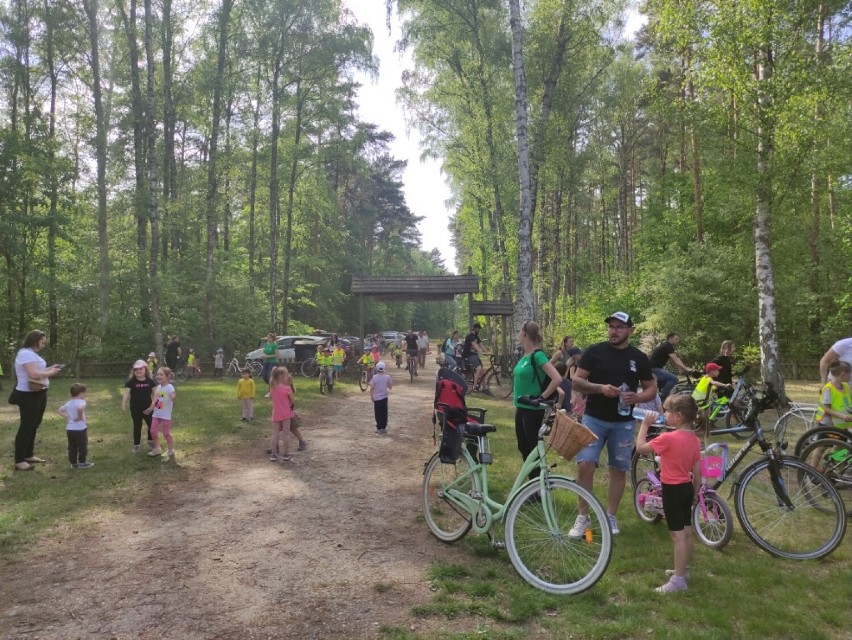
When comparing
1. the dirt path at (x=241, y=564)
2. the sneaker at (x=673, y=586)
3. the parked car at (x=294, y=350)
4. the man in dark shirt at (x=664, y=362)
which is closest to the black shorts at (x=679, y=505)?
the sneaker at (x=673, y=586)

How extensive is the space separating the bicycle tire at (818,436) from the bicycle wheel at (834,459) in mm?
57

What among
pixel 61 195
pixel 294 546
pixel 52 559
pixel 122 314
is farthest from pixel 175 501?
pixel 61 195

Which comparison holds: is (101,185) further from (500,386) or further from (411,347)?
(500,386)

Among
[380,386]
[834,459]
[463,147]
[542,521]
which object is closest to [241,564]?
[542,521]

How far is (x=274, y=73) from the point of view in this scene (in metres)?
23.4

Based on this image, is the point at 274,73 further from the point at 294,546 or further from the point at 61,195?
the point at 294,546

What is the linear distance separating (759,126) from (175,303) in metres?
20.7

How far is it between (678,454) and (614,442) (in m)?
0.82

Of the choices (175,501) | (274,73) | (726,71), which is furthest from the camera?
(274,73)

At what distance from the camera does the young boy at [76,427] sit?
7.46 metres

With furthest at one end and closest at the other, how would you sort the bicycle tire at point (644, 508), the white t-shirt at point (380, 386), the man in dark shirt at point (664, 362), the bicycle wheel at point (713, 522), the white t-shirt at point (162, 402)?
the white t-shirt at point (380, 386) < the white t-shirt at point (162, 402) < the man in dark shirt at point (664, 362) < the bicycle tire at point (644, 508) < the bicycle wheel at point (713, 522)

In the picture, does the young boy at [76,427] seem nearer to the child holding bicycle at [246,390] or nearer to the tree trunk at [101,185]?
the child holding bicycle at [246,390]

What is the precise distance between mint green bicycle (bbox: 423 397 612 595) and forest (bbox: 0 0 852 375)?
8.96 metres

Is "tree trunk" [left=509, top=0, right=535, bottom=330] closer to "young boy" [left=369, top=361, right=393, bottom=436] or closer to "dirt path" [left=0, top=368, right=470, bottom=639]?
"young boy" [left=369, top=361, right=393, bottom=436]
